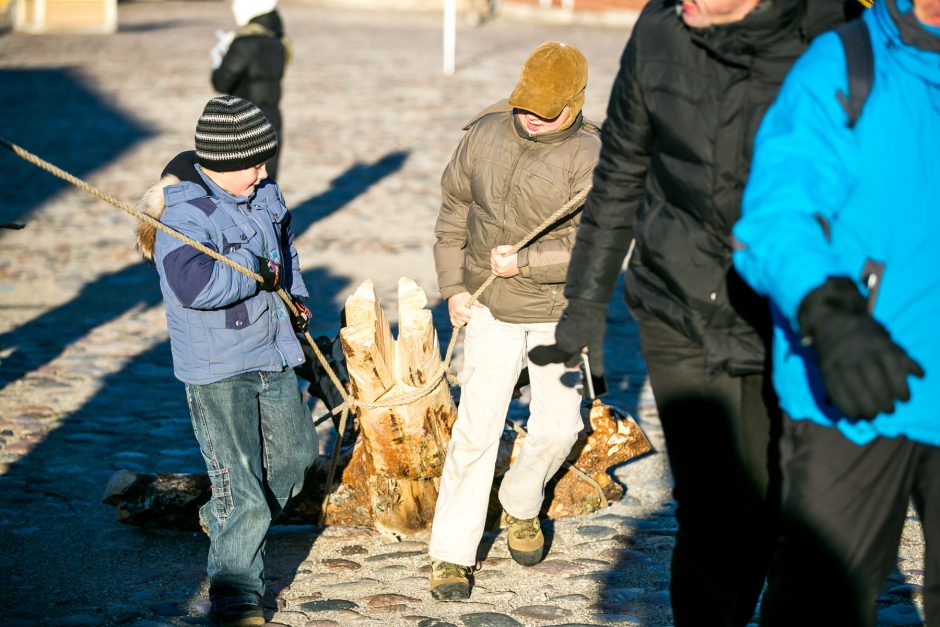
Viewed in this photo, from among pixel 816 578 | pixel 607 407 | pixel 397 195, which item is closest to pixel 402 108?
pixel 397 195

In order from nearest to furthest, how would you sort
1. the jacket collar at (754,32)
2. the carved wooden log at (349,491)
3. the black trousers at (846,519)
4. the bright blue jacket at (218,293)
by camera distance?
the black trousers at (846,519)
the jacket collar at (754,32)
the bright blue jacket at (218,293)
the carved wooden log at (349,491)

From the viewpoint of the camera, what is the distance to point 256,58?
10.8m

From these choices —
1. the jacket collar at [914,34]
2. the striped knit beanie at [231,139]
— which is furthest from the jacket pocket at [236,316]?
the jacket collar at [914,34]

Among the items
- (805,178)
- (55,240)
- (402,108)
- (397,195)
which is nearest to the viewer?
(805,178)

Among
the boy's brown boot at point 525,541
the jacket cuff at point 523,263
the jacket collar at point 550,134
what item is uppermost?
the jacket collar at point 550,134

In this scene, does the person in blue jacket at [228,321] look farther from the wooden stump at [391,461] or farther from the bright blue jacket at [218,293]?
the wooden stump at [391,461]

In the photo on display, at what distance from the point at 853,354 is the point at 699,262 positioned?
0.79 metres

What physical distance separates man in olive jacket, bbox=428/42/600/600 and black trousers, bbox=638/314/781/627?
125cm

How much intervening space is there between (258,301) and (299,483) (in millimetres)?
740

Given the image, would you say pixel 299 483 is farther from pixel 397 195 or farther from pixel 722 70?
pixel 397 195

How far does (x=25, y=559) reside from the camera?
4684mm

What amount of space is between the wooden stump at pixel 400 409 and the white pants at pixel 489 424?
1.04 feet

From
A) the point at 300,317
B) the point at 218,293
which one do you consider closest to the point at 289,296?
the point at 300,317

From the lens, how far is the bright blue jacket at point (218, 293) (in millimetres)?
3963
